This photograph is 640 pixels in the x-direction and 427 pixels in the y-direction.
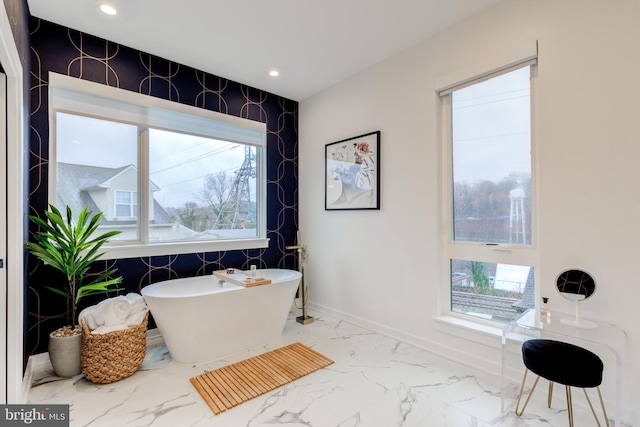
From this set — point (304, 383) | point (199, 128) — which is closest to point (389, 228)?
point (304, 383)

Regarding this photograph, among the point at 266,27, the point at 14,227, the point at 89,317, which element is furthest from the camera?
the point at 266,27

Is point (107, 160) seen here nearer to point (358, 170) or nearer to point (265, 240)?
point (265, 240)

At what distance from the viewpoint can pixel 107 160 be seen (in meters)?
2.81

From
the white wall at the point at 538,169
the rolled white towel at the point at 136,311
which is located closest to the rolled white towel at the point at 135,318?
the rolled white towel at the point at 136,311

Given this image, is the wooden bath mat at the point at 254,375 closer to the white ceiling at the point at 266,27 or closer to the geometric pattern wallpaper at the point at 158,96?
the geometric pattern wallpaper at the point at 158,96

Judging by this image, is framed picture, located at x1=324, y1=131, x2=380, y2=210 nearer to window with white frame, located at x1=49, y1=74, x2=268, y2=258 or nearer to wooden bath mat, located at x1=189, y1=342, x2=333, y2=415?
window with white frame, located at x1=49, y1=74, x2=268, y2=258

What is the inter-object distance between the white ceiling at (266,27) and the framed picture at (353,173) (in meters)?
0.79

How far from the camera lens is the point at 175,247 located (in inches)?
121

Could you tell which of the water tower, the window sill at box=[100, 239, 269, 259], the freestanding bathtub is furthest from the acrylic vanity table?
the window sill at box=[100, 239, 269, 259]

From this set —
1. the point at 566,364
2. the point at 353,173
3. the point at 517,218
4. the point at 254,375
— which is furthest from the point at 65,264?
the point at 517,218

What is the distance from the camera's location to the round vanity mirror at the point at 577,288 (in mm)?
1805

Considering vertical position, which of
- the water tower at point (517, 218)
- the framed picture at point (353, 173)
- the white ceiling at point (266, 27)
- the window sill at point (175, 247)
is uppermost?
the white ceiling at point (266, 27)

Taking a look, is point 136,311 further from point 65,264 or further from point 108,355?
point 65,264

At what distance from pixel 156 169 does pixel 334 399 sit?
2579 mm
